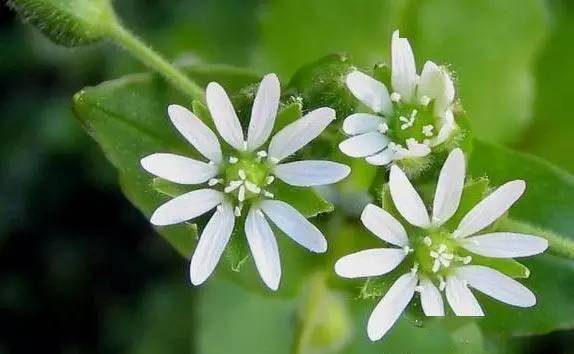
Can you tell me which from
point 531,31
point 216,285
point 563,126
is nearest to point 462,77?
point 531,31

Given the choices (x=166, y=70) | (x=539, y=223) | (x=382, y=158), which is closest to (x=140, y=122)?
(x=166, y=70)

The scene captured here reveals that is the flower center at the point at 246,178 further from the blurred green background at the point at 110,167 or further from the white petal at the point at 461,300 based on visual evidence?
the blurred green background at the point at 110,167

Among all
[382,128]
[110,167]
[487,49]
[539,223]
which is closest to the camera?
[382,128]

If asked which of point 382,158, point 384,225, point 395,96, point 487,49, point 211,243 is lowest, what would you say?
point 211,243

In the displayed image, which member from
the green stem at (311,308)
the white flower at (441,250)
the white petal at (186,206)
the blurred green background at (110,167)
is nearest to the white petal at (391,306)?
the white flower at (441,250)

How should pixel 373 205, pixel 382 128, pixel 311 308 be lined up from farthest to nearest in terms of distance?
pixel 311 308 < pixel 382 128 < pixel 373 205

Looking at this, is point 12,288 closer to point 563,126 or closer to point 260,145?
point 260,145

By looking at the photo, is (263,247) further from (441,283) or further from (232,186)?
(441,283)
